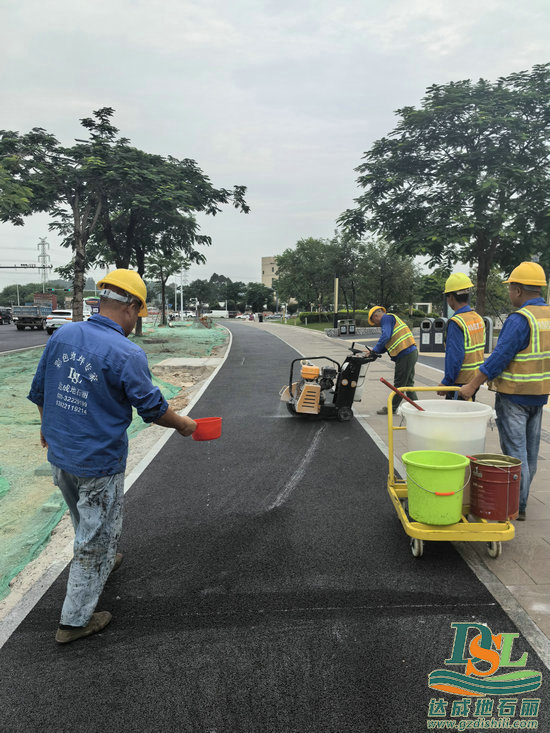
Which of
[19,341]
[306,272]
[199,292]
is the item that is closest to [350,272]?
[306,272]

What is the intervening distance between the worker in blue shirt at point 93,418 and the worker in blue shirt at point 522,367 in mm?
2622

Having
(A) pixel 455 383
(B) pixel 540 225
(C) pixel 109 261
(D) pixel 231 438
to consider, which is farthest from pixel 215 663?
(C) pixel 109 261

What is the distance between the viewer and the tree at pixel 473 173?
1827cm

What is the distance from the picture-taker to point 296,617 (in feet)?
9.62

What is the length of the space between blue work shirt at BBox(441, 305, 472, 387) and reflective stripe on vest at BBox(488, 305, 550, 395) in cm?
81

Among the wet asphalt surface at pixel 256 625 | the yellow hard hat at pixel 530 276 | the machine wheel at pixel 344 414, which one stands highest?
the yellow hard hat at pixel 530 276

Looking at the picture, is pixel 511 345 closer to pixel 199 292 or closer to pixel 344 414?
pixel 344 414

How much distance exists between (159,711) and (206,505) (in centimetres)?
245

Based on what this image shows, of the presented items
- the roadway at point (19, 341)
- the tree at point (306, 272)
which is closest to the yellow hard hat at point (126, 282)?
the roadway at point (19, 341)

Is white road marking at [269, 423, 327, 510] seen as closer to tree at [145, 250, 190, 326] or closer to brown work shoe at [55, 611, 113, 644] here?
brown work shoe at [55, 611, 113, 644]

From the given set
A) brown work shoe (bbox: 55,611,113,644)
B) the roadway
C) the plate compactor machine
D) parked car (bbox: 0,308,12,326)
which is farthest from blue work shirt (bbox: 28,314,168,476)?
parked car (bbox: 0,308,12,326)

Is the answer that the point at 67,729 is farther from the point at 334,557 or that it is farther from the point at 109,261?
the point at 109,261

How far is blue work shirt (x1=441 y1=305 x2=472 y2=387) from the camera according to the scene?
4.80 meters

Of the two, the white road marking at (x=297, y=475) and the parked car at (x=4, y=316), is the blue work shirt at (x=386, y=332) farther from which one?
the parked car at (x=4, y=316)
